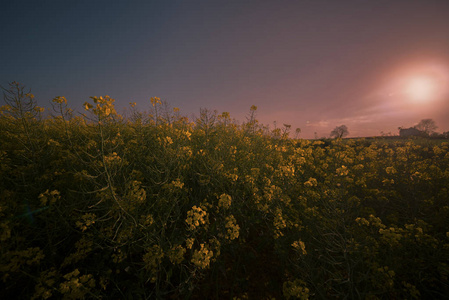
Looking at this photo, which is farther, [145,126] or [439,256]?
[145,126]

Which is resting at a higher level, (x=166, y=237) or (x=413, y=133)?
(x=413, y=133)

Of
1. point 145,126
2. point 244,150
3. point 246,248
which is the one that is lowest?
point 246,248

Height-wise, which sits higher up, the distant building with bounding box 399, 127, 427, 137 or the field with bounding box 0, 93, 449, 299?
the distant building with bounding box 399, 127, 427, 137

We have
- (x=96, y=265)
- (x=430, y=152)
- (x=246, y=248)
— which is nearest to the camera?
(x=96, y=265)

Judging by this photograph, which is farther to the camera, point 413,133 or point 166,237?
point 413,133

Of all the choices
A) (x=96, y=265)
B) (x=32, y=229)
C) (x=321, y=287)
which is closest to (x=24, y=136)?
(x=32, y=229)

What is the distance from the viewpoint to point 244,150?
5.25 meters

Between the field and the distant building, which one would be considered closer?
the field

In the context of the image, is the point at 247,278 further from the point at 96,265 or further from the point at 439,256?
the point at 439,256

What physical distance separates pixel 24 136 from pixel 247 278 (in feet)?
16.2

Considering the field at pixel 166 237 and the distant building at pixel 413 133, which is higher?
the distant building at pixel 413 133

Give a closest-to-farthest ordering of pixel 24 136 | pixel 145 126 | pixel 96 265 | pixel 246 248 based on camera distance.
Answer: pixel 96 265 → pixel 24 136 → pixel 246 248 → pixel 145 126

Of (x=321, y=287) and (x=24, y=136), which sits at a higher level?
(x=24, y=136)

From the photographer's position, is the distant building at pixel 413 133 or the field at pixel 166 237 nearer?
the field at pixel 166 237
